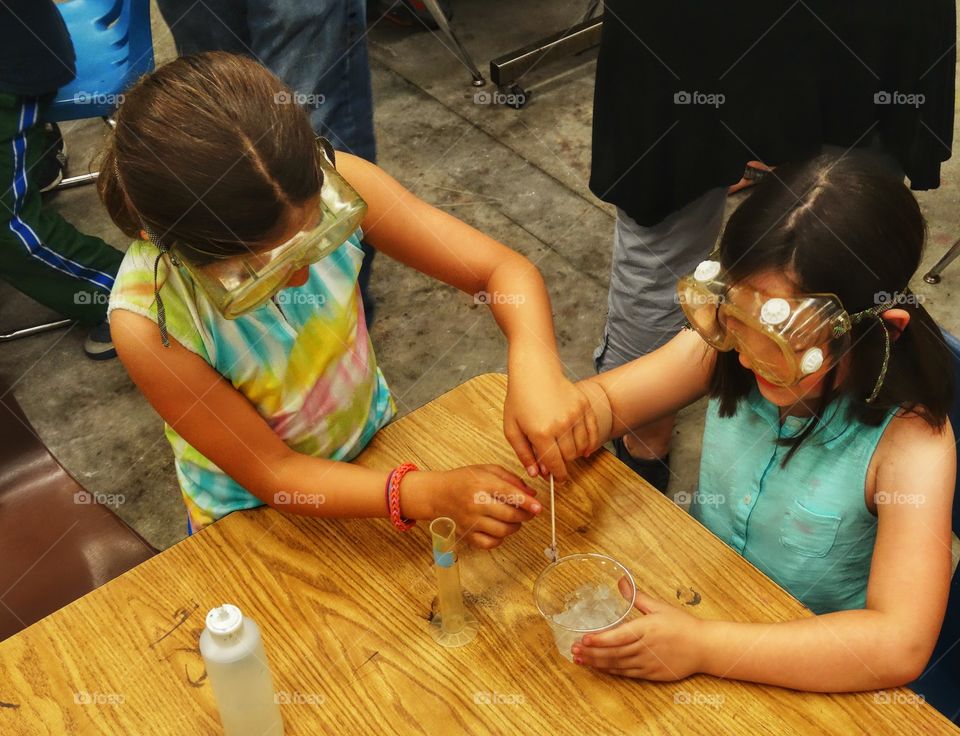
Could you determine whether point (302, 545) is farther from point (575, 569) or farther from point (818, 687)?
point (818, 687)

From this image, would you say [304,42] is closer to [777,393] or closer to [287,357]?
[287,357]

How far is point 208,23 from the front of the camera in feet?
8.80

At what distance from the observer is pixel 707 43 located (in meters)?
2.08

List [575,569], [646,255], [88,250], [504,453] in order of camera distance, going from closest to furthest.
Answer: [575,569] → [504,453] → [646,255] → [88,250]

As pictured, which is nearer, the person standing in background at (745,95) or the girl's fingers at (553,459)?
the girl's fingers at (553,459)

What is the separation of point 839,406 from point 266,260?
851 millimetres

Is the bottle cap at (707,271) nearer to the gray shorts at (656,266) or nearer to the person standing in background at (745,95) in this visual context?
the person standing in background at (745,95)

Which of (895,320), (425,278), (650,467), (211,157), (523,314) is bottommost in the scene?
(425,278)

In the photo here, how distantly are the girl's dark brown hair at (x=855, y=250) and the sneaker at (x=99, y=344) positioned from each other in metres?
2.49

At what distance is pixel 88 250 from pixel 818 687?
263cm

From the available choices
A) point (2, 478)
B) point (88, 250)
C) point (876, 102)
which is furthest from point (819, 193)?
point (88, 250)

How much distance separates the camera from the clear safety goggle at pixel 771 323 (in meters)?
1.31

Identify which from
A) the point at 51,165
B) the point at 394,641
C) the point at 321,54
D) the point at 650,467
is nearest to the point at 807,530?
the point at 394,641

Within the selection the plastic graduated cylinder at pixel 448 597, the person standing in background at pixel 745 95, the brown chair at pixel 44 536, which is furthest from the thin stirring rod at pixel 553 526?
the person standing in background at pixel 745 95
